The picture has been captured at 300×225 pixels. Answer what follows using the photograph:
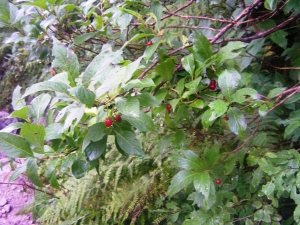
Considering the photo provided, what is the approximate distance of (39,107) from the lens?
0.89 m

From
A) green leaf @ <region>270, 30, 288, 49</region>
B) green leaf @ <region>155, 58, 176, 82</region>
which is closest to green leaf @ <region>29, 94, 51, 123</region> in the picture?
green leaf @ <region>155, 58, 176, 82</region>

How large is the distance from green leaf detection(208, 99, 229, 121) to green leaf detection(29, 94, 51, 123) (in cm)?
51

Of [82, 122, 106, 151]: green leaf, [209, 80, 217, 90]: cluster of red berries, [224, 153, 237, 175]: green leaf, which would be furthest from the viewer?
[224, 153, 237, 175]: green leaf

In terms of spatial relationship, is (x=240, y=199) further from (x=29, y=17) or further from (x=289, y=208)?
(x=29, y=17)

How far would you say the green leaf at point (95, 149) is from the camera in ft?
2.63

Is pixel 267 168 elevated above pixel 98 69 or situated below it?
below

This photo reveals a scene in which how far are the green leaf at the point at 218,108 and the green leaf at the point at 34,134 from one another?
474 millimetres

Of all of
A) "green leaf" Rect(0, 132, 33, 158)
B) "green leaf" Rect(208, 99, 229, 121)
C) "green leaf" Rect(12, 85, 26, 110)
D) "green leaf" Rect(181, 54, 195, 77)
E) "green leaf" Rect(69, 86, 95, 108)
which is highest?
"green leaf" Rect(69, 86, 95, 108)

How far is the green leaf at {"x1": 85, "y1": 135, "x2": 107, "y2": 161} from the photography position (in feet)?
2.63

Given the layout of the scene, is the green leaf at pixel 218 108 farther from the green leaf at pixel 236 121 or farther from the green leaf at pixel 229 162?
the green leaf at pixel 229 162

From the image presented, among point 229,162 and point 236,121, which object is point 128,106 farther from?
point 229,162

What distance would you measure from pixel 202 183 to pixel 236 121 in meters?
0.22

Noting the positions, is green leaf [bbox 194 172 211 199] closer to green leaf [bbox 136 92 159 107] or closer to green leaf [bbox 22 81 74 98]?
green leaf [bbox 136 92 159 107]

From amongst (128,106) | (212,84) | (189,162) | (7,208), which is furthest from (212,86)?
(7,208)
